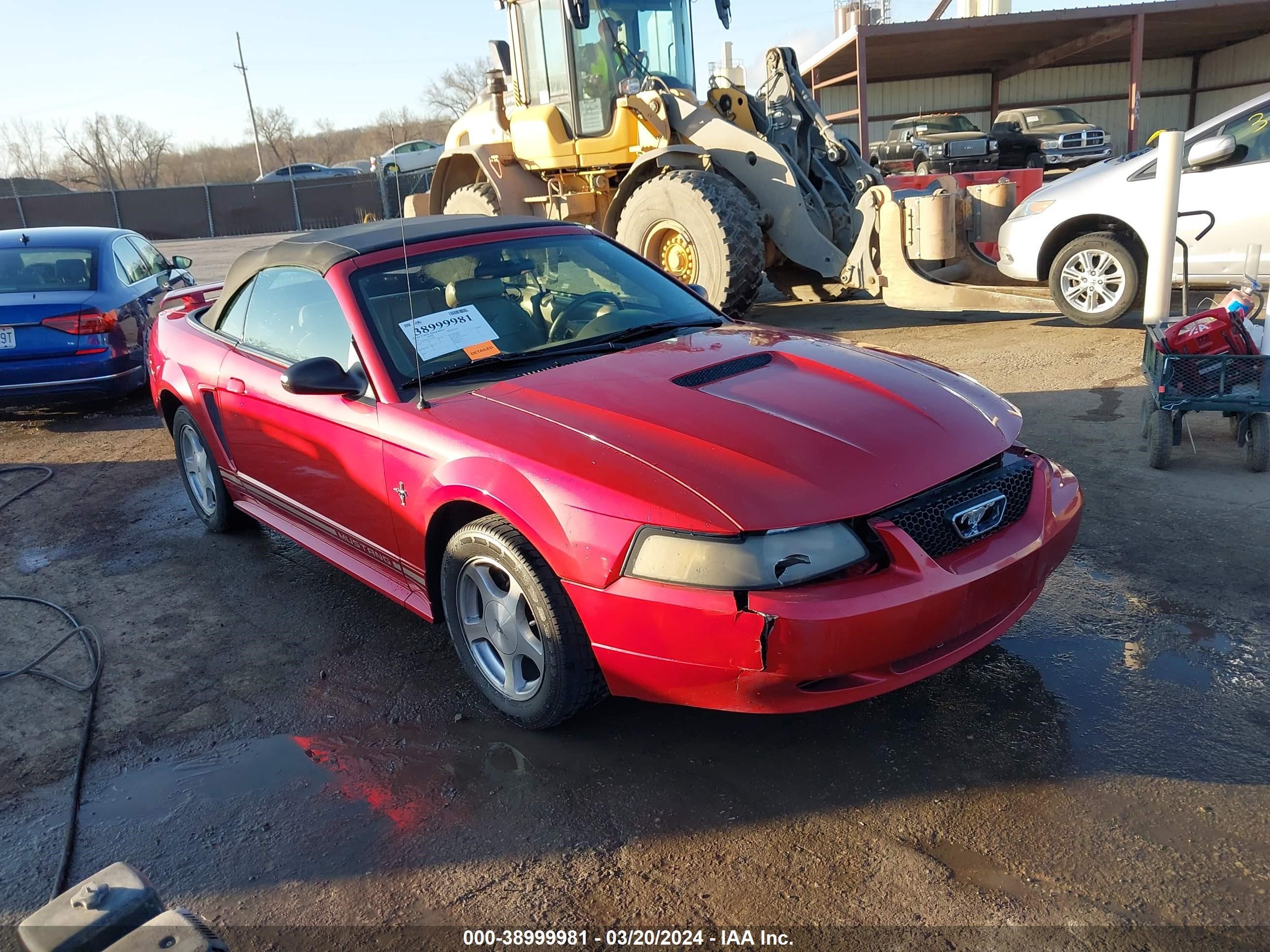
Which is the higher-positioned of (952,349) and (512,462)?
(512,462)

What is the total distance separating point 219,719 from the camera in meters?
3.42

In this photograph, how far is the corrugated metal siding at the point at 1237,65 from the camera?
25.8 meters

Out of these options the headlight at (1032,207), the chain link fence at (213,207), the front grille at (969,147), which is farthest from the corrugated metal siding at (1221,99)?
the chain link fence at (213,207)

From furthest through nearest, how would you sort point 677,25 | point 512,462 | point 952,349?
point 677,25
point 952,349
point 512,462

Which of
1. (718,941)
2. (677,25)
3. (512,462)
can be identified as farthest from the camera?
(677,25)

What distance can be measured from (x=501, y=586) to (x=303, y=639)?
1.27m

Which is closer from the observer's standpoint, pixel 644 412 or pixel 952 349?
pixel 644 412

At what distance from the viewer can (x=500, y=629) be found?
312cm

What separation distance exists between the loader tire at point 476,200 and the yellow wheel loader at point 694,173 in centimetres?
3

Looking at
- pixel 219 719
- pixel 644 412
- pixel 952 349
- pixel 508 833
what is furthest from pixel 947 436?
pixel 952 349

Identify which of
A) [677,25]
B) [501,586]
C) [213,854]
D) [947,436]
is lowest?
[213,854]

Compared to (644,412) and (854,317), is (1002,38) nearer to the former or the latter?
(854,317)

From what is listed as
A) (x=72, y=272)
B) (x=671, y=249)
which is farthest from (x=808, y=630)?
(x=72, y=272)

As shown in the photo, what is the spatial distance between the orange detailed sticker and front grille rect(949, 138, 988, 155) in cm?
1847
